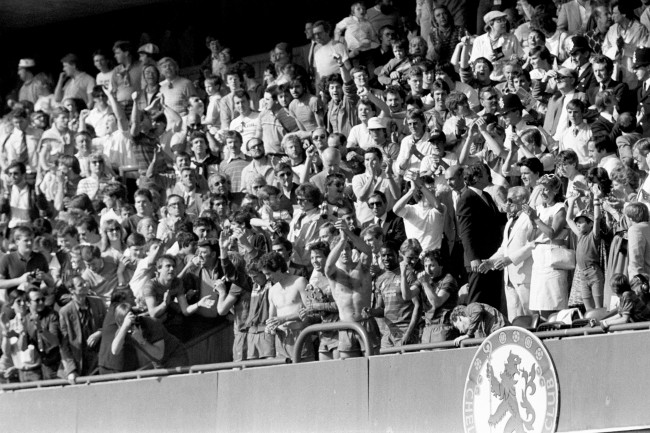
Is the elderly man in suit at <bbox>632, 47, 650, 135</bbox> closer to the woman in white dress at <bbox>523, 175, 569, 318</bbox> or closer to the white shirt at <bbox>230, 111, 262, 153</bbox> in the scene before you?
the woman in white dress at <bbox>523, 175, 569, 318</bbox>

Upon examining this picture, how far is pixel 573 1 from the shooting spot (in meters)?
16.5

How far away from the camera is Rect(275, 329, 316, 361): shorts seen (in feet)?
42.0

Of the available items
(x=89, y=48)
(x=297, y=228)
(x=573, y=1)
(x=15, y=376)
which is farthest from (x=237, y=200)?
(x=89, y=48)

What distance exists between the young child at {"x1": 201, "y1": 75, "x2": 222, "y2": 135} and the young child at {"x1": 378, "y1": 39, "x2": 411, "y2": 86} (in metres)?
2.13

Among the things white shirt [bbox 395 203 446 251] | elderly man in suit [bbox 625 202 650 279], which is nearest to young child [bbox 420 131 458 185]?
white shirt [bbox 395 203 446 251]

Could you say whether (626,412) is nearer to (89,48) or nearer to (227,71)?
(227,71)

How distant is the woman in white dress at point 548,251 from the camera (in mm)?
12250

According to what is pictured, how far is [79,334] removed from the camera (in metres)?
14.5

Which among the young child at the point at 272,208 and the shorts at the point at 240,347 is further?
the young child at the point at 272,208

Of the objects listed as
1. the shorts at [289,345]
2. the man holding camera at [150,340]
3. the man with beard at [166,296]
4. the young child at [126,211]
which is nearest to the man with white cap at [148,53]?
the young child at [126,211]

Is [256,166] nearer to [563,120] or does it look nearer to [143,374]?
[143,374]

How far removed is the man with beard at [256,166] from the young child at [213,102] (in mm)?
1822

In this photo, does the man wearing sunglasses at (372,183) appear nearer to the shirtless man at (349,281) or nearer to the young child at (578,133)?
the shirtless man at (349,281)

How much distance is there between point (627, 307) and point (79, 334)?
599 cm
